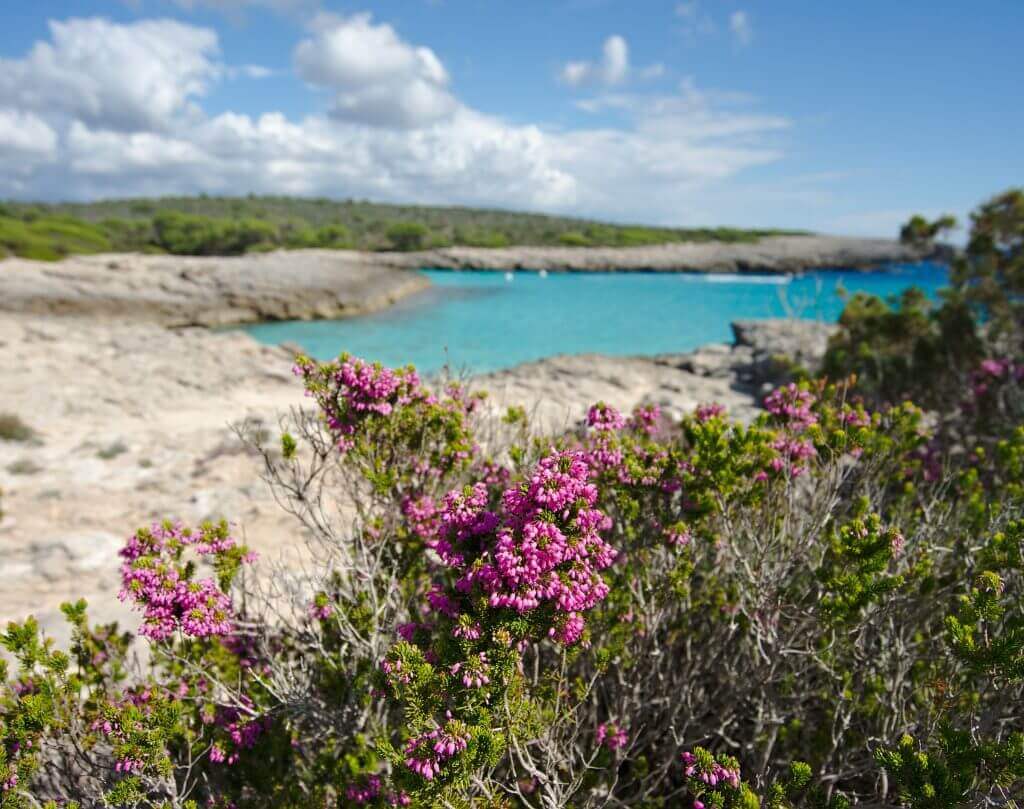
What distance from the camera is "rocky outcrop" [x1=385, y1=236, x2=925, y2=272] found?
78688mm

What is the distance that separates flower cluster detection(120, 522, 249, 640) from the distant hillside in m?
56.9

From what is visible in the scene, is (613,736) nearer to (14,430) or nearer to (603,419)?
(603,419)

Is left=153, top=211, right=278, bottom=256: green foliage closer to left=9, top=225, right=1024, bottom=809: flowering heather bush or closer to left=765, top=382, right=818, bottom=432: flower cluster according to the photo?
left=9, top=225, right=1024, bottom=809: flowering heather bush

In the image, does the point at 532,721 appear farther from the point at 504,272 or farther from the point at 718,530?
the point at 504,272

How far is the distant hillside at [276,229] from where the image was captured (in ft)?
208

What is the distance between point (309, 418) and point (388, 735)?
2.34 metres

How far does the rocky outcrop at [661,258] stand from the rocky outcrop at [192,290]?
97.5ft

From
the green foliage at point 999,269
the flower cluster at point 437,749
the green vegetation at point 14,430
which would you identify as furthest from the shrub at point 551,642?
the green vegetation at point 14,430

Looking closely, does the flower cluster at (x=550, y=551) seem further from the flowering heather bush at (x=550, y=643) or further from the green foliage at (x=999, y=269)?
the green foliage at (x=999, y=269)

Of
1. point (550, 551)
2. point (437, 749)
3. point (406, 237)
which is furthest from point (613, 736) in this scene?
point (406, 237)

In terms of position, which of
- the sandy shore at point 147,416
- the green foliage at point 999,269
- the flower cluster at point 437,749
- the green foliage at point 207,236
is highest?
the green foliage at point 207,236

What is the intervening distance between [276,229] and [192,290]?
48.4 metres

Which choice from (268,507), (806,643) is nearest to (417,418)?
(806,643)

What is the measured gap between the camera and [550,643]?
3.82m
